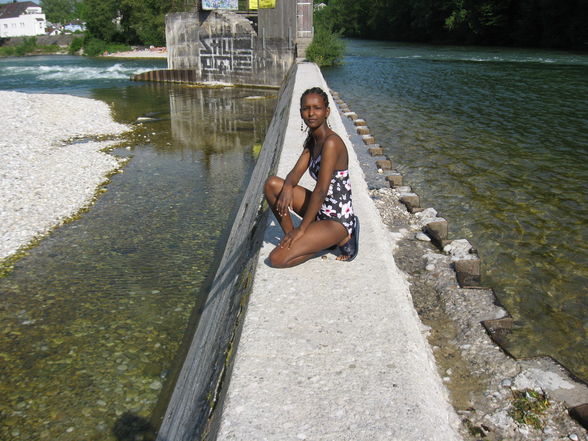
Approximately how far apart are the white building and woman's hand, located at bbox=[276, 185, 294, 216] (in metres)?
137

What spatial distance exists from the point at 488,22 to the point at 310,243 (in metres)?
47.5

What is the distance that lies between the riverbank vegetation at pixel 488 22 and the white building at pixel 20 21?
8929cm

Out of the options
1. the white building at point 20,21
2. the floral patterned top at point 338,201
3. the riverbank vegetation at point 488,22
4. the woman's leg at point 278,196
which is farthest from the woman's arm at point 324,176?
the white building at point 20,21

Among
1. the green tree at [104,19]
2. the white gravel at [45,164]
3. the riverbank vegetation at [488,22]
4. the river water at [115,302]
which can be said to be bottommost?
the river water at [115,302]

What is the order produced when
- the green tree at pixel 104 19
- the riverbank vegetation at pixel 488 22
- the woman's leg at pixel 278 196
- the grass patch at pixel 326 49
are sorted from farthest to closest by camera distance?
the green tree at pixel 104 19
the riverbank vegetation at pixel 488 22
the grass patch at pixel 326 49
the woman's leg at pixel 278 196

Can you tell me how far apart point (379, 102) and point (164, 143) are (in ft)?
26.2

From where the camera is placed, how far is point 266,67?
25203 millimetres

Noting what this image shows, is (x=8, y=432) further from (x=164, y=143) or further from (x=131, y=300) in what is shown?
(x=164, y=143)

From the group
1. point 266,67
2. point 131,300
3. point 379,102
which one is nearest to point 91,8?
point 266,67

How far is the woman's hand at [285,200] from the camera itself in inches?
153

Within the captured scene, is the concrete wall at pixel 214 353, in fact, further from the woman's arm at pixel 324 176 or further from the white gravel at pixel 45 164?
the white gravel at pixel 45 164

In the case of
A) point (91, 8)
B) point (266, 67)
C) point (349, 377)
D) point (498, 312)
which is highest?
point (91, 8)

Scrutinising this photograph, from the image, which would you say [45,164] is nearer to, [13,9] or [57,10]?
[13,9]

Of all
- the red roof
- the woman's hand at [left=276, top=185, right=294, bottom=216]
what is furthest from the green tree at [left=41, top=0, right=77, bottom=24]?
the woman's hand at [left=276, top=185, right=294, bottom=216]
